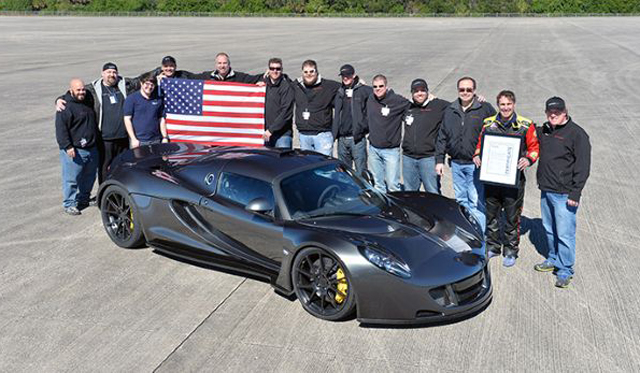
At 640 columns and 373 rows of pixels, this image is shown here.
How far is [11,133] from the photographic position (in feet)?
47.8

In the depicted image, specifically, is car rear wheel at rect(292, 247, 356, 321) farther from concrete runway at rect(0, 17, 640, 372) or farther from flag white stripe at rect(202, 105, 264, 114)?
flag white stripe at rect(202, 105, 264, 114)

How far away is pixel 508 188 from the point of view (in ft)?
24.8

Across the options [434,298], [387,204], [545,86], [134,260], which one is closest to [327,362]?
[434,298]

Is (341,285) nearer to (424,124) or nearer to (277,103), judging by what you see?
(424,124)

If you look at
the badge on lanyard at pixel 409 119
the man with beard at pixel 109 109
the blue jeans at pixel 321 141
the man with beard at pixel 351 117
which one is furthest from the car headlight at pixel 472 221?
the man with beard at pixel 109 109

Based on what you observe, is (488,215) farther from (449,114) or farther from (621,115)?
(621,115)

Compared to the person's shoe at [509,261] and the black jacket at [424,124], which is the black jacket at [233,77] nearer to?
the black jacket at [424,124]

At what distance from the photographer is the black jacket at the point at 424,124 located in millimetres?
8539

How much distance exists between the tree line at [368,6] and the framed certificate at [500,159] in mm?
92381

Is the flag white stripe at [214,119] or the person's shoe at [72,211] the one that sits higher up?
the flag white stripe at [214,119]

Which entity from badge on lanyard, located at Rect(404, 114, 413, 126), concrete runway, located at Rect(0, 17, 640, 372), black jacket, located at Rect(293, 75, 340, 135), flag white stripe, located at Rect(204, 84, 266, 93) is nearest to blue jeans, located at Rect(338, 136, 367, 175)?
black jacket, located at Rect(293, 75, 340, 135)

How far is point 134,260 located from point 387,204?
2.89m

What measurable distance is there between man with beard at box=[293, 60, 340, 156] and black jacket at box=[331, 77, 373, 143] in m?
0.19

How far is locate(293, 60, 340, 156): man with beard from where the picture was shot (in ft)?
31.8
